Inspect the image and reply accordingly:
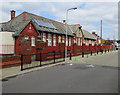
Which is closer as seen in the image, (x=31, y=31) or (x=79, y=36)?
(x=31, y=31)

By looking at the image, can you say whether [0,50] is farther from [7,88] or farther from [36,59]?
[7,88]

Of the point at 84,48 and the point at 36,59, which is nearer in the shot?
the point at 36,59

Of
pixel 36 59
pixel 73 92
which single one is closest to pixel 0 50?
pixel 36 59

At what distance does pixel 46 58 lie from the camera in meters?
15.9

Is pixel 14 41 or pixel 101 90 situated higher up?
pixel 14 41

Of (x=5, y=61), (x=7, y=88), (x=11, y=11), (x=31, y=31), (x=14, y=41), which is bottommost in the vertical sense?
(x=7, y=88)

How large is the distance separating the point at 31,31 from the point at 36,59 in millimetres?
3843

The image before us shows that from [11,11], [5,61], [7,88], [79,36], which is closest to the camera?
[7,88]

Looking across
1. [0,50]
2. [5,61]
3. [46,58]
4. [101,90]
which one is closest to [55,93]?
[101,90]

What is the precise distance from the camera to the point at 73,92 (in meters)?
5.48

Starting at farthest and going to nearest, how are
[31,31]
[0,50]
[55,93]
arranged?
[31,31] → [0,50] → [55,93]

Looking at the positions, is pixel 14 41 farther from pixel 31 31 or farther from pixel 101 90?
pixel 101 90

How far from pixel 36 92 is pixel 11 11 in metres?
26.1

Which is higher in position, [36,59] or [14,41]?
[14,41]
